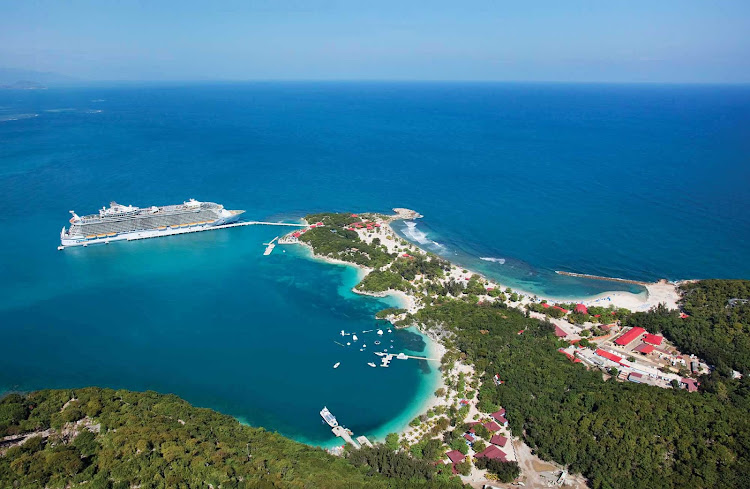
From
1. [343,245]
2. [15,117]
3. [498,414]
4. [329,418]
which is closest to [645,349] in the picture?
[498,414]

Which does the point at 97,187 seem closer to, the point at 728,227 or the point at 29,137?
the point at 29,137

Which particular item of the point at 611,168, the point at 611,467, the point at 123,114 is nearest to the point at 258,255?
the point at 611,467

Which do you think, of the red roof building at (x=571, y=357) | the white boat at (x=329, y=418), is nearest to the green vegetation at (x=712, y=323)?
the red roof building at (x=571, y=357)

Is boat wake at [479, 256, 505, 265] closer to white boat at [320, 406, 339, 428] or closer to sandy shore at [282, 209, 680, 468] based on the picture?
sandy shore at [282, 209, 680, 468]

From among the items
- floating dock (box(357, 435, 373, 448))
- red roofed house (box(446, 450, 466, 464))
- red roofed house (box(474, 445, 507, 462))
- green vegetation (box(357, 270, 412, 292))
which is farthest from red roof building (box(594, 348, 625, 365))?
floating dock (box(357, 435, 373, 448))

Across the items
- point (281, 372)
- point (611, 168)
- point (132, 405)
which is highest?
point (611, 168)

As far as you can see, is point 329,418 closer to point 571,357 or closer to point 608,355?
point 571,357

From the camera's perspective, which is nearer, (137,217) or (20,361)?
(20,361)

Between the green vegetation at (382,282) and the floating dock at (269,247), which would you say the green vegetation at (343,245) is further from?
the floating dock at (269,247)
